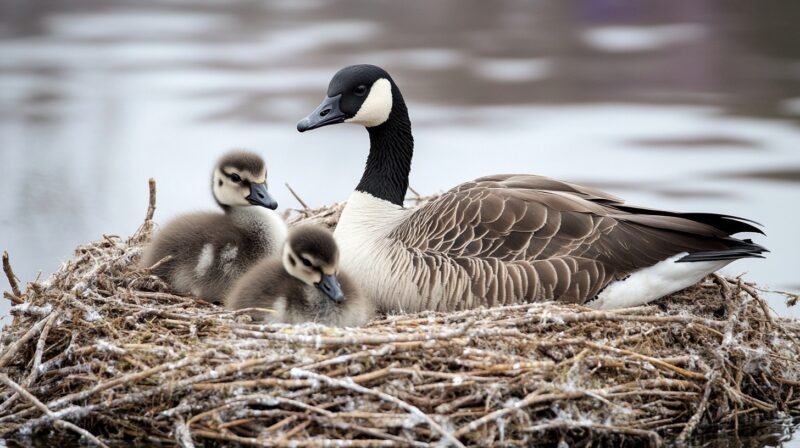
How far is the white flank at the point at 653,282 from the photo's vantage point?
626cm

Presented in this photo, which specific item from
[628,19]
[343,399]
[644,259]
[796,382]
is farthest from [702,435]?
[628,19]

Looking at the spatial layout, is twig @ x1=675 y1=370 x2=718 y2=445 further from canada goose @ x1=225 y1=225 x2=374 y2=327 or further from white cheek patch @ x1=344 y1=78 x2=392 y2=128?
white cheek patch @ x1=344 y1=78 x2=392 y2=128

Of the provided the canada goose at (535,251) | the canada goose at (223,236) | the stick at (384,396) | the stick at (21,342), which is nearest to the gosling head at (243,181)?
the canada goose at (223,236)

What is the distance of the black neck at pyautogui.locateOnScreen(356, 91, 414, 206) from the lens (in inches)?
283

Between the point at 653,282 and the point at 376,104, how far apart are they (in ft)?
6.23

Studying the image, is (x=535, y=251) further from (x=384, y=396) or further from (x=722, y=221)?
(x=384, y=396)

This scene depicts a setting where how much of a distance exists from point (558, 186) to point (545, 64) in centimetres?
983

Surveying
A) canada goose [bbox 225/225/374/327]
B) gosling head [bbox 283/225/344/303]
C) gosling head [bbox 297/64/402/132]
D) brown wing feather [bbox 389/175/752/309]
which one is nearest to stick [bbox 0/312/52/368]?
canada goose [bbox 225/225/374/327]

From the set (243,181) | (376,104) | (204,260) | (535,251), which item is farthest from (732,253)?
(204,260)

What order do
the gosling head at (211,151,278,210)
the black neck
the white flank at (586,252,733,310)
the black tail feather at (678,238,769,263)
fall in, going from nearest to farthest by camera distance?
the black tail feather at (678,238,769,263) → the white flank at (586,252,733,310) → the gosling head at (211,151,278,210) → the black neck

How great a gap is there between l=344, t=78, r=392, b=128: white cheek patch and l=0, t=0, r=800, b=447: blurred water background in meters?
2.25

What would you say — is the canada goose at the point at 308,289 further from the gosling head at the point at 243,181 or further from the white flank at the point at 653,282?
the white flank at the point at 653,282

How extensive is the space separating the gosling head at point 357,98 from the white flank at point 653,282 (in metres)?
1.73

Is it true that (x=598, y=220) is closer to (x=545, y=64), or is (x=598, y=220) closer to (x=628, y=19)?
(x=545, y=64)
